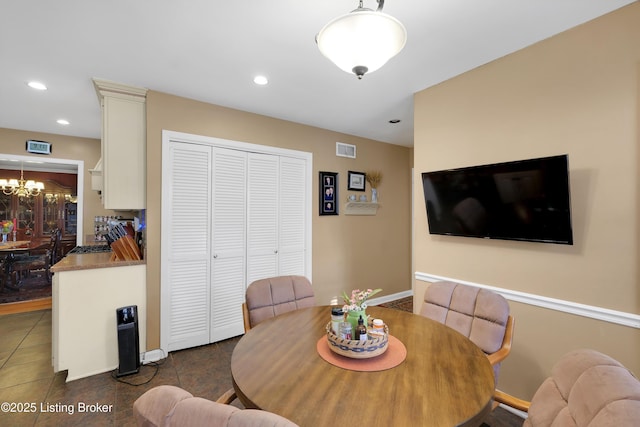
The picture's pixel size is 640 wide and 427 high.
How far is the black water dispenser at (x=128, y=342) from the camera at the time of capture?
2.53 m

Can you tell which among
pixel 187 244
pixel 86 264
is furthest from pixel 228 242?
pixel 86 264

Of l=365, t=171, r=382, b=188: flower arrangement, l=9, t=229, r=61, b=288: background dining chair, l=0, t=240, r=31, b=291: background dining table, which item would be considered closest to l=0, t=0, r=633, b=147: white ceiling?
l=365, t=171, r=382, b=188: flower arrangement

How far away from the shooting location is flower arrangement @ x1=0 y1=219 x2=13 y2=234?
18.0 ft

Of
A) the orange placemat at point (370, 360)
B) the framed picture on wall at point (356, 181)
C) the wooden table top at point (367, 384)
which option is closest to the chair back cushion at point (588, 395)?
the wooden table top at point (367, 384)

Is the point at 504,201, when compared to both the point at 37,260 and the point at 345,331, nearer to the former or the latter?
the point at 345,331

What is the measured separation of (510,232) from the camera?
209 centimetres

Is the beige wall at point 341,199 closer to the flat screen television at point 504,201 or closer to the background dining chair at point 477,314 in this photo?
the flat screen television at point 504,201

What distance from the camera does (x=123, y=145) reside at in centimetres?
278

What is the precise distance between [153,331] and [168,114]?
7.20ft

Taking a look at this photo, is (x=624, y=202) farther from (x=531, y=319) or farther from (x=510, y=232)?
(x=531, y=319)

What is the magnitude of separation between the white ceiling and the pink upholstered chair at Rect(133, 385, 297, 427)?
1.93 meters

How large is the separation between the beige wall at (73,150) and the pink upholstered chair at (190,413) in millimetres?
5157

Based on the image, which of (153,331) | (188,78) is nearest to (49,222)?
(153,331)

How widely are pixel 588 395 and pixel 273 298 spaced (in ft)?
5.60
